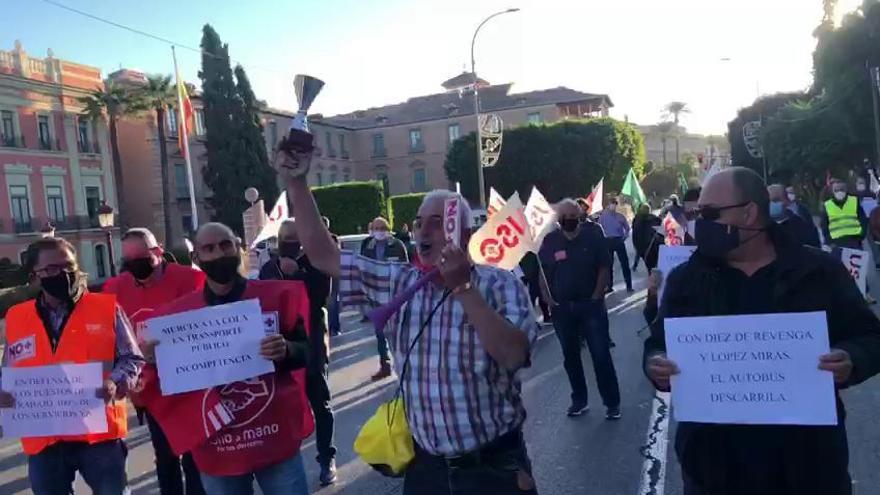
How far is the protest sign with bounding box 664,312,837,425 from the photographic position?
2600 mm

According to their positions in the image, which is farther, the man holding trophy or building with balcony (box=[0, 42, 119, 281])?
building with balcony (box=[0, 42, 119, 281])

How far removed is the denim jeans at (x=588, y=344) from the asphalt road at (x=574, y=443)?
9.4 inches

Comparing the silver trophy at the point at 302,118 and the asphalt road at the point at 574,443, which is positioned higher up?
the silver trophy at the point at 302,118

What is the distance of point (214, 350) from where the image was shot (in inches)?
135

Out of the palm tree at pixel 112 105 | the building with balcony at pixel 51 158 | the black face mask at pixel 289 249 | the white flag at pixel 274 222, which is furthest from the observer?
the palm tree at pixel 112 105

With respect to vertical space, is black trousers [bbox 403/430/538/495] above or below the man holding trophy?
below

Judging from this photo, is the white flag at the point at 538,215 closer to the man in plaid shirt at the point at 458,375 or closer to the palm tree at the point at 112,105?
the man in plaid shirt at the point at 458,375

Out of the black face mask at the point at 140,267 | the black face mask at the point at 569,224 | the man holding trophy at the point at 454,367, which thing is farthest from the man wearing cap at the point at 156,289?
the black face mask at the point at 569,224

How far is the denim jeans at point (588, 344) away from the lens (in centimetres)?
688

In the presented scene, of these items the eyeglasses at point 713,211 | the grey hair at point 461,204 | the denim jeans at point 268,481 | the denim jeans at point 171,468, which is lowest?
the denim jeans at point 171,468

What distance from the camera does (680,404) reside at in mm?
2750

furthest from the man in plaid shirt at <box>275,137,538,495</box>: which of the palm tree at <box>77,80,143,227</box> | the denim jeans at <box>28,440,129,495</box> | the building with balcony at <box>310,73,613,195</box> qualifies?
the building with balcony at <box>310,73,613,195</box>

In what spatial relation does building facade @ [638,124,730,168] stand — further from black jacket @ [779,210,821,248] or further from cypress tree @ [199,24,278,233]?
black jacket @ [779,210,821,248]

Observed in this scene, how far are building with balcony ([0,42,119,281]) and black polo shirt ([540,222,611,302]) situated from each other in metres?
38.1
